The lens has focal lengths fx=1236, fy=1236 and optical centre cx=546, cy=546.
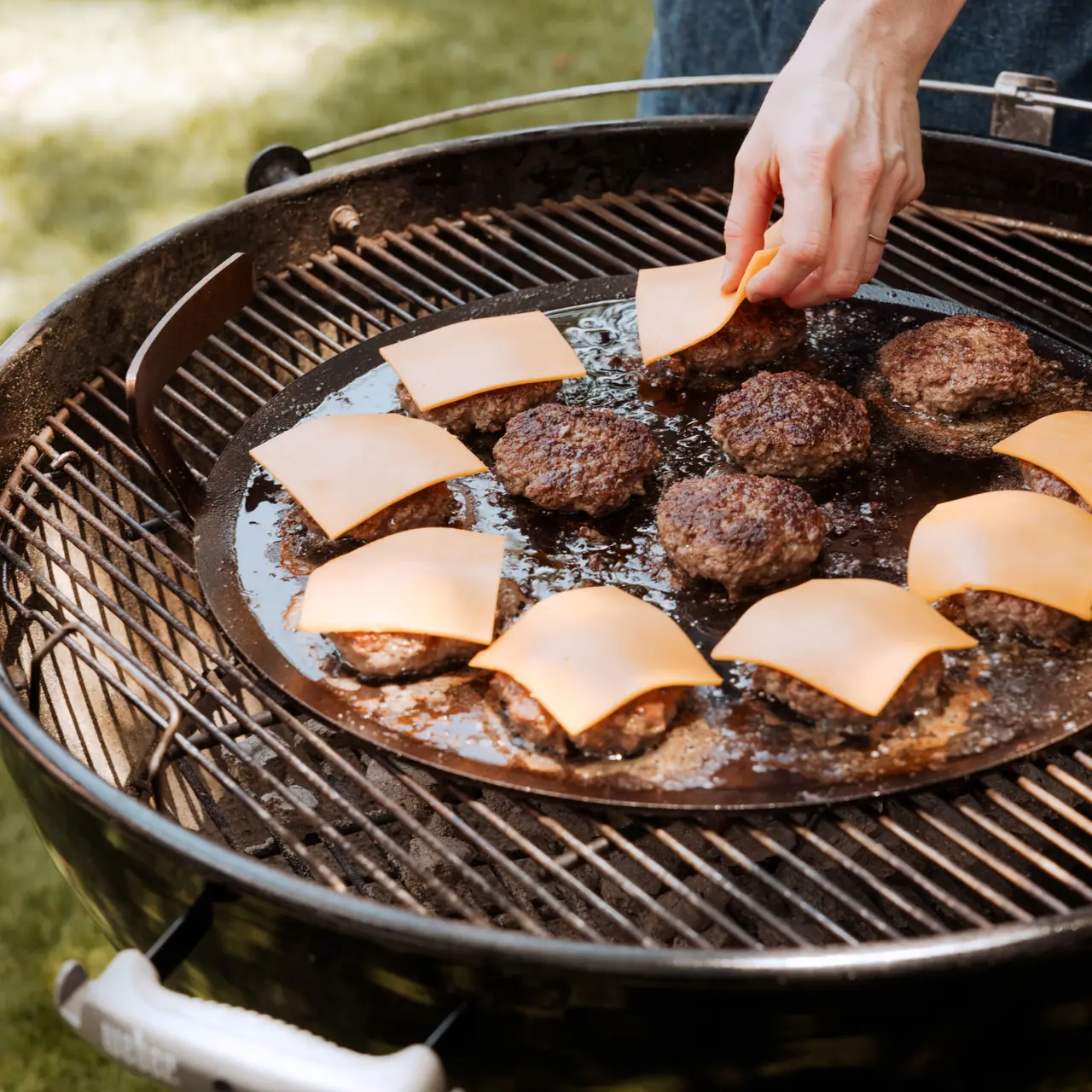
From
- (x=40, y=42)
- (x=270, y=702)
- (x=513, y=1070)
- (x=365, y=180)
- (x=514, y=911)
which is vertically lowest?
(x=513, y=1070)

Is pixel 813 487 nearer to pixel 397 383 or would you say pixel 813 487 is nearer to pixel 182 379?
pixel 397 383

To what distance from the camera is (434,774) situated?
2023 mm

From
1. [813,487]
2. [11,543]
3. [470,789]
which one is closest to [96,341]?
[11,543]

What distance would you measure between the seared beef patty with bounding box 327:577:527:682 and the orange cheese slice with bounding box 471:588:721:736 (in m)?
0.07

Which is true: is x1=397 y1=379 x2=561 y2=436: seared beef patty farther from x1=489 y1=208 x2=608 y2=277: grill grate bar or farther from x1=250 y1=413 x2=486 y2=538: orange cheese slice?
x1=489 y1=208 x2=608 y2=277: grill grate bar

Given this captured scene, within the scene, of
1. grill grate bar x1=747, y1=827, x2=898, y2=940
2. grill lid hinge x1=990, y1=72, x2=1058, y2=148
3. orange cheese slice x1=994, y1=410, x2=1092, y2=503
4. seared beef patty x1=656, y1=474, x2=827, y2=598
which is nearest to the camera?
grill grate bar x1=747, y1=827, x2=898, y2=940

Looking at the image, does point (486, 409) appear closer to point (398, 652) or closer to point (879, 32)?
point (398, 652)

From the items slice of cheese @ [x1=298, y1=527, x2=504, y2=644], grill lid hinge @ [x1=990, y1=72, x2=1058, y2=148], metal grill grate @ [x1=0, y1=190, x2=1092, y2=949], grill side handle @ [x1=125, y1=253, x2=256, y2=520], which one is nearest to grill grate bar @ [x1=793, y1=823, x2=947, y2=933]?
metal grill grate @ [x1=0, y1=190, x2=1092, y2=949]

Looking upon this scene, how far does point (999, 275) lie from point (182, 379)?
2.31m

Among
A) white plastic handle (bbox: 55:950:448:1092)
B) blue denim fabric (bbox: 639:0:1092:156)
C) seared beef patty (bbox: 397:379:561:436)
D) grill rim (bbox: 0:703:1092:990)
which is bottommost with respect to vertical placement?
white plastic handle (bbox: 55:950:448:1092)

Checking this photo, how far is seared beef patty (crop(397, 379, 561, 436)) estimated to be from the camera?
2770 mm

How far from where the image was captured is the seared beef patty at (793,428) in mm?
2580

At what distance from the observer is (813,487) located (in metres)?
2.62

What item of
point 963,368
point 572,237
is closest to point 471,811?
point 963,368
